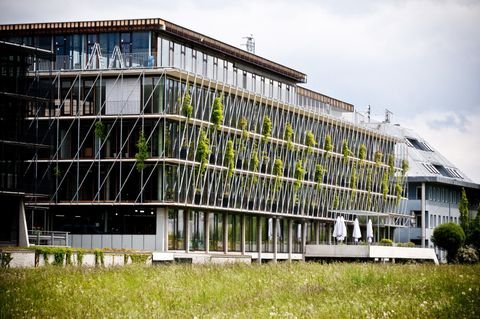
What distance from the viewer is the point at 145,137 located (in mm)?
77875

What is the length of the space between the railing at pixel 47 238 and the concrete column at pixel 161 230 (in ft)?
20.9

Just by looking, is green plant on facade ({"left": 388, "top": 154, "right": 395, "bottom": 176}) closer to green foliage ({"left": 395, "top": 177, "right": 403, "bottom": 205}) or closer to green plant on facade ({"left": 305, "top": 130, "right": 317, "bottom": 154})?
green foliage ({"left": 395, "top": 177, "right": 403, "bottom": 205})

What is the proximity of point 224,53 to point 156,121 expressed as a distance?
1210 cm

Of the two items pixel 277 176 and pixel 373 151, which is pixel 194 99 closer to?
pixel 277 176

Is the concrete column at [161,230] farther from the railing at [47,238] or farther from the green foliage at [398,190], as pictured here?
the green foliage at [398,190]

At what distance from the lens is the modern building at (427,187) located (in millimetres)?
127812

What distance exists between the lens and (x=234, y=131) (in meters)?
85.6

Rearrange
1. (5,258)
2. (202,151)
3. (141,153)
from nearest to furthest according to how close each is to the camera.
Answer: (5,258) → (141,153) → (202,151)

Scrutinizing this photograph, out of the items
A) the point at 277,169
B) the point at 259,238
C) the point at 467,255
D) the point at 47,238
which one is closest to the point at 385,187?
the point at 467,255

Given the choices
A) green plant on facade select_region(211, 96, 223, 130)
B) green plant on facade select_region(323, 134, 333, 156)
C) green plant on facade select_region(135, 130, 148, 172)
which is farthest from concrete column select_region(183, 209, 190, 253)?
green plant on facade select_region(323, 134, 333, 156)

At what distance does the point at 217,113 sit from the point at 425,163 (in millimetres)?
55736

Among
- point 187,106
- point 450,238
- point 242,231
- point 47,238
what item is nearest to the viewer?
point 47,238

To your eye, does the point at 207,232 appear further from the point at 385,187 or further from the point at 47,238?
the point at 385,187

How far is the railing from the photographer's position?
69.2m
